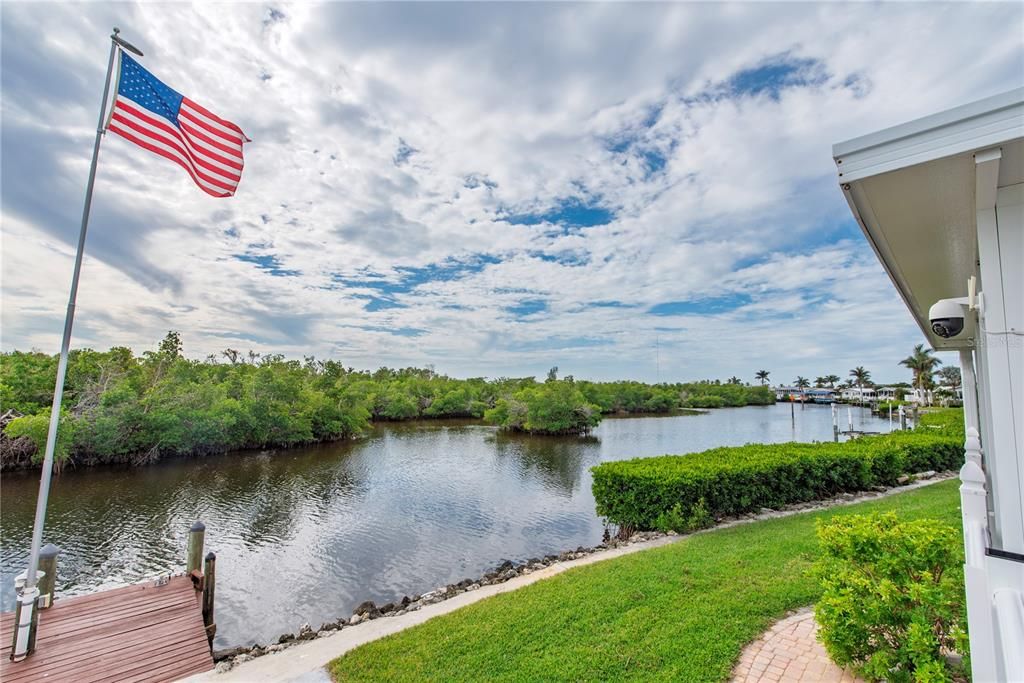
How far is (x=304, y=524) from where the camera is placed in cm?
1230

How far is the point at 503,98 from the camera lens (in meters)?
10.3

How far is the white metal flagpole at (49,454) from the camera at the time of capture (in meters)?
4.80

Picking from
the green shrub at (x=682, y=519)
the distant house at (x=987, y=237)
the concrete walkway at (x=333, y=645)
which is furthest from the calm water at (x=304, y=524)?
the distant house at (x=987, y=237)

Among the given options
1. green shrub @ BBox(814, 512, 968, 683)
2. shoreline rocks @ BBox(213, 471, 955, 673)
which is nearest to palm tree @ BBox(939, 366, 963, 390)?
shoreline rocks @ BBox(213, 471, 955, 673)

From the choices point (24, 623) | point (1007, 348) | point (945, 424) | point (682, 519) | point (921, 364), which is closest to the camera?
point (1007, 348)

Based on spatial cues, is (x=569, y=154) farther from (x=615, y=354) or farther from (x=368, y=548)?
(x=615, y=354)

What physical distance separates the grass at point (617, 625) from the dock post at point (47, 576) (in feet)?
14.5

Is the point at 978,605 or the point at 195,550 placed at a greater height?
the point at 978,605

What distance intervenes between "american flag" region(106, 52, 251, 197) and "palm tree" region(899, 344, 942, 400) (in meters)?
61.9

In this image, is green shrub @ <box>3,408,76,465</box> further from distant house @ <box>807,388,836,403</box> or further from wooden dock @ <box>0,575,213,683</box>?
distant house @ <box>807,388,836,403</box>

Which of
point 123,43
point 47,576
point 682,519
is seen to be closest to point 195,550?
point 47,576

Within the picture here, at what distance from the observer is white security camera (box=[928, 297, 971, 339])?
97.7 inches

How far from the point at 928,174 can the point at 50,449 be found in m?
7.94

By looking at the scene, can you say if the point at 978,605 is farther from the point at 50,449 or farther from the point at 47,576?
the point at 47,576
